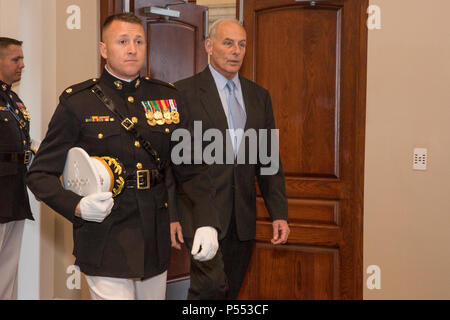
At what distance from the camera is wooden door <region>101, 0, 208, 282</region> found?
3573 millimetres

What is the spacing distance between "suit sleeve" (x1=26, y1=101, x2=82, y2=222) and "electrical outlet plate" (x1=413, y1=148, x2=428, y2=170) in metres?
2.08

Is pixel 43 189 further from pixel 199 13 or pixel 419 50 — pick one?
pixel 199 13

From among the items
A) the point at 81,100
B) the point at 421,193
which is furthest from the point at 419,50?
the point at 81,100

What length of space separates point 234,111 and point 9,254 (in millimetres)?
1675

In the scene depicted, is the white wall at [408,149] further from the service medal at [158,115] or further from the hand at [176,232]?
the service medal at [158,115]

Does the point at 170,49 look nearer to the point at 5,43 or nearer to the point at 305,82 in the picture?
the point at 305,82

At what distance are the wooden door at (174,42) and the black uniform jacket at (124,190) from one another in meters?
1.71

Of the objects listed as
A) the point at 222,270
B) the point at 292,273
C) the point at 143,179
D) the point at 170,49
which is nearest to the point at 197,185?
the point at 143,179

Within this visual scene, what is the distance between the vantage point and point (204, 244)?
1.77 m

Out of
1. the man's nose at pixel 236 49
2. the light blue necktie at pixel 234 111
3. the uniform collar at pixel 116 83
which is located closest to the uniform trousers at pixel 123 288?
the uniform collar at pixel 116 83

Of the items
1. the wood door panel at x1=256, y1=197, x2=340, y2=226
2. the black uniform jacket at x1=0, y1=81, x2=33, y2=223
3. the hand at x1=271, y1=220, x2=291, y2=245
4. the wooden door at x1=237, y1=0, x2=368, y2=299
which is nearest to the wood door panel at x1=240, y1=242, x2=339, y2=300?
the wooden door at x1=237, y1=0, x2=368, y2=299

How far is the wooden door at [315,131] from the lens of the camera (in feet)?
11.0

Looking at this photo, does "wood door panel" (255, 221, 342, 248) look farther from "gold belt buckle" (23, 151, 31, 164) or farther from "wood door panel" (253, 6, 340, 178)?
"gold belt buckle" (23, 151, 31, 164)

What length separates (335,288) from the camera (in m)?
3.44
